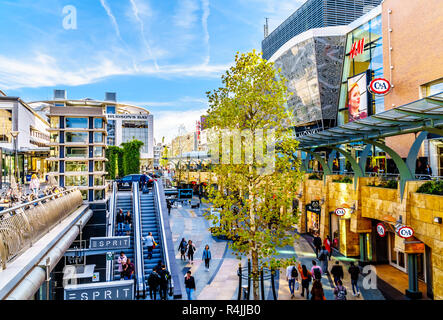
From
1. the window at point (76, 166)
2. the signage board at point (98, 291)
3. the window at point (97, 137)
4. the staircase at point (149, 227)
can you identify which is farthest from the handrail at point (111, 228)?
the signage board at point (98, 291)

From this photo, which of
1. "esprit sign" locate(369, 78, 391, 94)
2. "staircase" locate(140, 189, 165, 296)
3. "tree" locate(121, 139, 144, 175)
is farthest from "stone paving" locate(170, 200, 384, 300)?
"tree" locate(121, 139, 144, 175)

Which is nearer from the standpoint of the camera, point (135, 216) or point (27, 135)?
point (135, 216)

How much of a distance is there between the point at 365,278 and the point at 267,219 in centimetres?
926

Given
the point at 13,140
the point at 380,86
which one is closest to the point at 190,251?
the point at 380,86

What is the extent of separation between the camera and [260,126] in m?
9.64

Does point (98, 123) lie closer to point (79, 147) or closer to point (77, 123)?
point (77, 123)

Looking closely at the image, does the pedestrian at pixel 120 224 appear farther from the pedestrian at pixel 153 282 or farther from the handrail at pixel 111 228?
the pedestrian at pixel 153 282

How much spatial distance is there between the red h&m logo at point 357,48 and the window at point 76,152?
25857mm

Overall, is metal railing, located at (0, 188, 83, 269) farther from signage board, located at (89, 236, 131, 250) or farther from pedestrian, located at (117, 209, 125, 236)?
pedestrian, located at (117, 209, 125, 236)

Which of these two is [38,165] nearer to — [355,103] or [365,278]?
[355,103]

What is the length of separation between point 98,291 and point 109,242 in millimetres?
4829

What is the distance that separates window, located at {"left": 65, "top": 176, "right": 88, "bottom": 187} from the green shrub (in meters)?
22.0

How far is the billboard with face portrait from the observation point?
2754 centimetres
